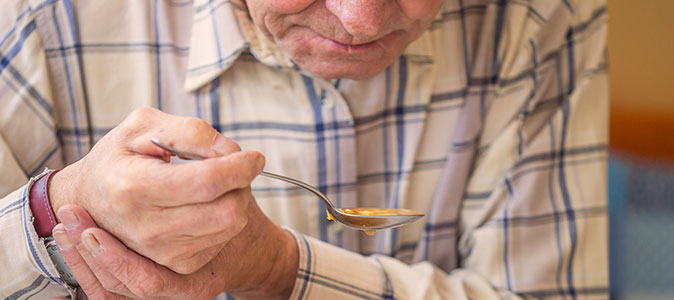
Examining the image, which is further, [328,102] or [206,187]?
[328,102]

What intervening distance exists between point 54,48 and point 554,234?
45.3 inches

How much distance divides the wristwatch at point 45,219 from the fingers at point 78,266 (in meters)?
0.03

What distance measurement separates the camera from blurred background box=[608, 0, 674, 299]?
80.7 inches

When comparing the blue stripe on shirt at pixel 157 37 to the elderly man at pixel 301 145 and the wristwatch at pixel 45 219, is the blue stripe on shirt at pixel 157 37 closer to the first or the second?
the elderly man at pixel 301 145

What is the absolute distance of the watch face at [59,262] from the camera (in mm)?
843

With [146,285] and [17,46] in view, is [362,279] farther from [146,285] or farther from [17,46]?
[17,46]

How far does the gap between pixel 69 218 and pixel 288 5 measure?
18.8 inches

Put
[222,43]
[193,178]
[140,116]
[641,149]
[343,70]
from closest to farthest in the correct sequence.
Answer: [193,178]
[140,116]
[343,70]
[222,43]
[641,149]

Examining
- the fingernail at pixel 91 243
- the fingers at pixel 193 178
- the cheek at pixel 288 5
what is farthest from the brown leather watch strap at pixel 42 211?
the cheek at pixel 288 5

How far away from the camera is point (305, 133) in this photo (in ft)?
4.12

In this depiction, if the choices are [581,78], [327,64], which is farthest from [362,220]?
[581,78]

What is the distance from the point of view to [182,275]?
0.85m

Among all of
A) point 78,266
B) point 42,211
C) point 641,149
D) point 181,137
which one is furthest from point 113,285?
point 641,149

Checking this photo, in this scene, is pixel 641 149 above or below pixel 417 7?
below
